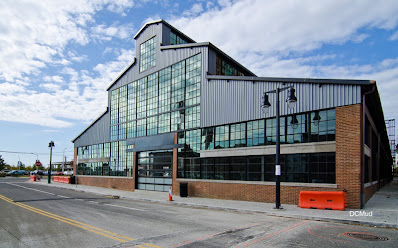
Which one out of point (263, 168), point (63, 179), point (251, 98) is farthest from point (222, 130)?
point (63, 179)

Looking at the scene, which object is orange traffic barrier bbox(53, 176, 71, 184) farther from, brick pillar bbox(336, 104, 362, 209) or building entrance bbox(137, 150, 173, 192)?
brick pillar bbox(336, 104, 362, 209)

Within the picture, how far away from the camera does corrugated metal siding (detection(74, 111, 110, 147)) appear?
37188 millimetres

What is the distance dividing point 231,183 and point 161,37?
54.2ft

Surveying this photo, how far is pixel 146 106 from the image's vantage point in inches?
1217

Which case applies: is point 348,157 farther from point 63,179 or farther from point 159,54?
point 63,179

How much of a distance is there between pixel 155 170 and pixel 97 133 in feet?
48.9

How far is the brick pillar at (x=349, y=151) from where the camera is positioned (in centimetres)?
1465

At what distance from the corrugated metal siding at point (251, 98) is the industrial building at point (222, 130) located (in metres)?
0.06

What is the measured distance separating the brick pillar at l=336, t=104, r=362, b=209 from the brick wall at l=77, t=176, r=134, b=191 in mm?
21908

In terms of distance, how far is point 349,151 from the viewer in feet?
49.1

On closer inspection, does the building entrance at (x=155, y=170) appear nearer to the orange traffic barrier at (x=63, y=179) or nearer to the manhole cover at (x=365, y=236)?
the manhole cover at (x=365, y=236)

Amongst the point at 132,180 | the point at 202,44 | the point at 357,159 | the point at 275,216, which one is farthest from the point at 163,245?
the point at 132,180

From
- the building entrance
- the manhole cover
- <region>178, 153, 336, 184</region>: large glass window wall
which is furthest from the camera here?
the building entrance

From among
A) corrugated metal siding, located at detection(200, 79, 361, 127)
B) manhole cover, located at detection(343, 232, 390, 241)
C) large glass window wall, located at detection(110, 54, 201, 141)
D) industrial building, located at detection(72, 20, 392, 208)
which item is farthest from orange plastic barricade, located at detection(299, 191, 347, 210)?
large glass window wall, located at detection(110, 54, 201, 141)
